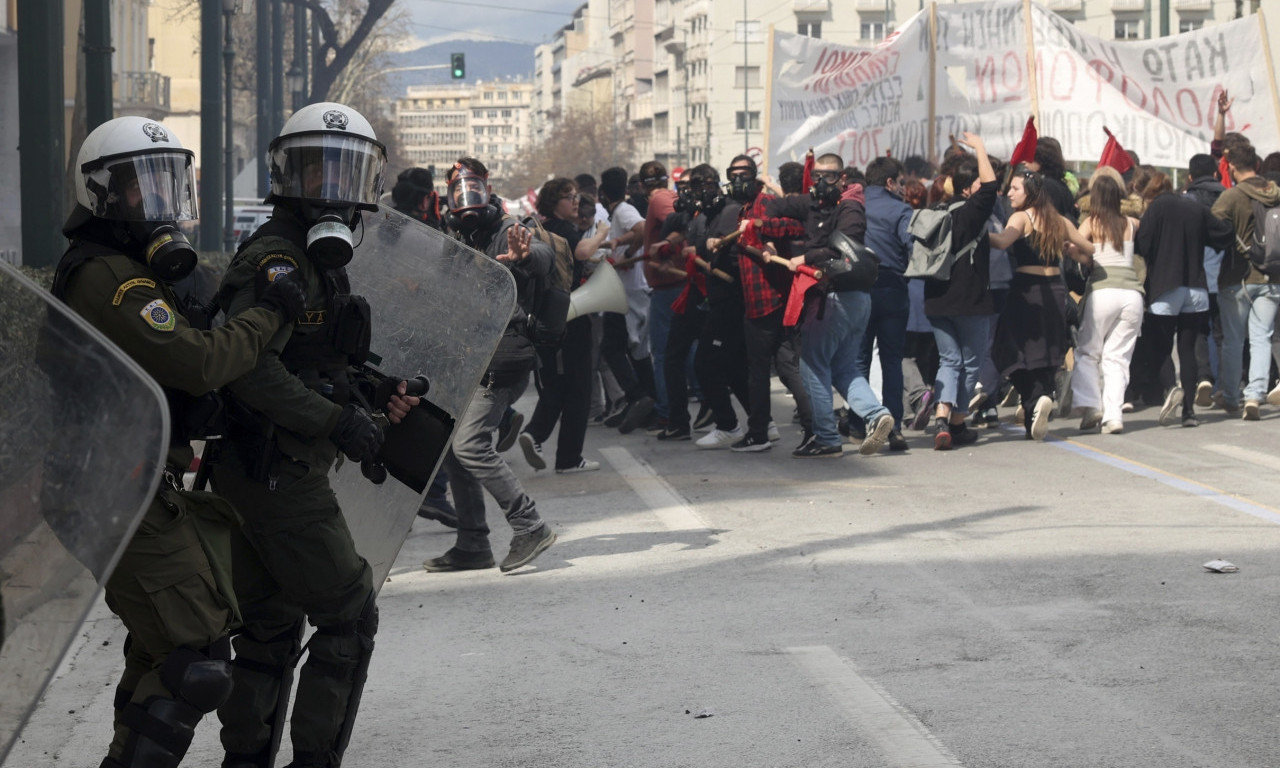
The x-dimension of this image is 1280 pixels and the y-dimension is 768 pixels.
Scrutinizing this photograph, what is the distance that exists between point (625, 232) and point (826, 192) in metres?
2.40

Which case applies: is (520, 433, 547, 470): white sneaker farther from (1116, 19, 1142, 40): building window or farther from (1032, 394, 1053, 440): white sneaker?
(1116, 19, 1142, 40): building window

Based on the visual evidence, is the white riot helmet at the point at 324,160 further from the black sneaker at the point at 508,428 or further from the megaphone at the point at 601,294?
the megaphone at the point at 601,294

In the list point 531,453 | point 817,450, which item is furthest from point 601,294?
point 817,450

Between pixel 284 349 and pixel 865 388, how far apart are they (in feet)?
22.9

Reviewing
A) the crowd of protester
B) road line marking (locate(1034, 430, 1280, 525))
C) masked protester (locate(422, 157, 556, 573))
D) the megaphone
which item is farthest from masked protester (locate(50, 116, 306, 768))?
the megaphone

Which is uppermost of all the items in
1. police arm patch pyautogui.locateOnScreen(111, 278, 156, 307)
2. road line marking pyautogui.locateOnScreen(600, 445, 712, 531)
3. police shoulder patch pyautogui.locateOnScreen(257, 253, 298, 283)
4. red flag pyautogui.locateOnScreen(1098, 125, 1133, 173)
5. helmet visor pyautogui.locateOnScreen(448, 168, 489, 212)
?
red flag pyautogui.locateOnScreen(1098, 125, 1133, 173)

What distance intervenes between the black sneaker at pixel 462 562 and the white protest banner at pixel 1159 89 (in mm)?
8801

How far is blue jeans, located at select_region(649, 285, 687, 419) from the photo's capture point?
12445mm

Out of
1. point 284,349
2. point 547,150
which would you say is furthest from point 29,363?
point 547,150

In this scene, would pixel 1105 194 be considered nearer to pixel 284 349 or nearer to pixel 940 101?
pixel 940 101

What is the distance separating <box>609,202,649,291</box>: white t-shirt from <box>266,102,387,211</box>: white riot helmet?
796cm

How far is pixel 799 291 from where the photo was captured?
33.9 feet

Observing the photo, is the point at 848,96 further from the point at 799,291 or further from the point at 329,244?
the point at 329,244

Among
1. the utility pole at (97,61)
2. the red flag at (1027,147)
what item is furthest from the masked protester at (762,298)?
the utility pole at (97,61)
